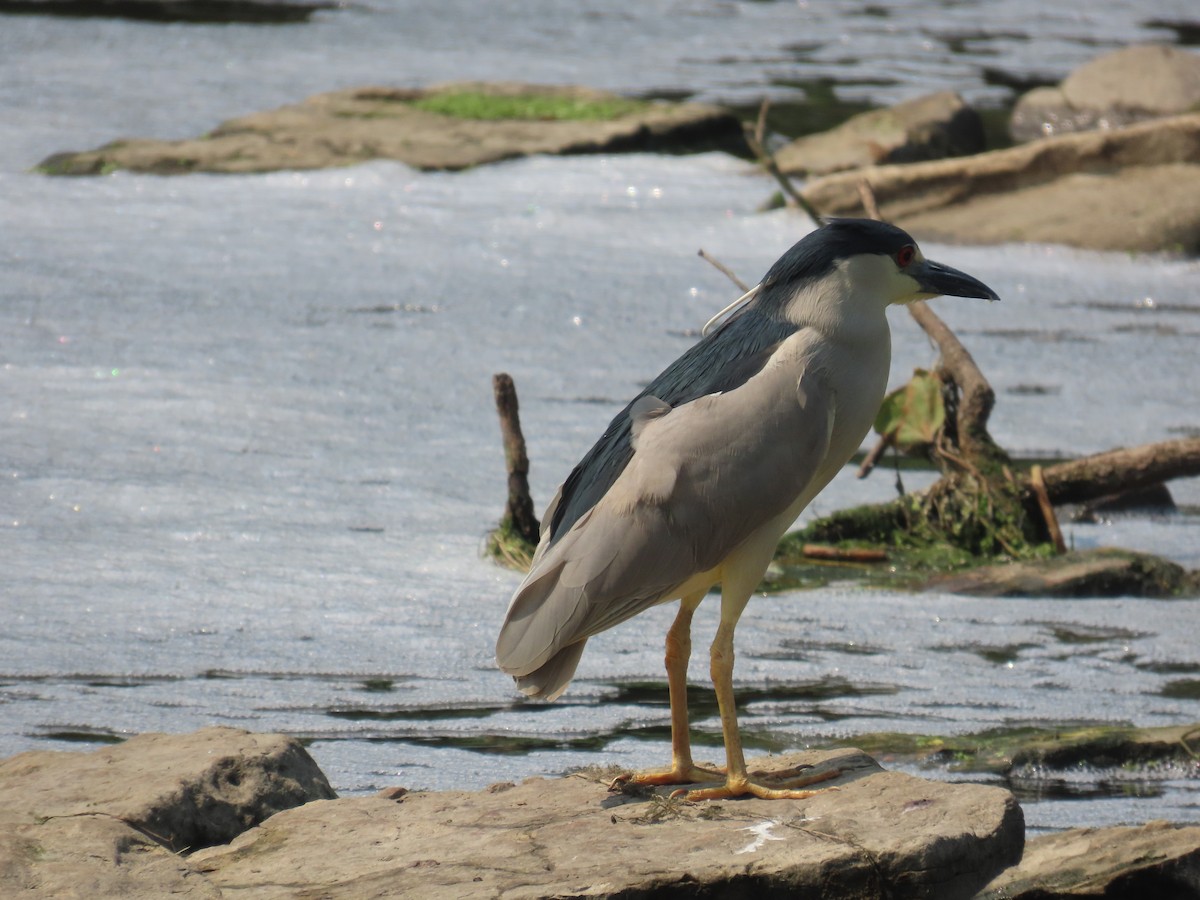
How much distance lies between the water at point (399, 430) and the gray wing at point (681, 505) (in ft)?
3.96

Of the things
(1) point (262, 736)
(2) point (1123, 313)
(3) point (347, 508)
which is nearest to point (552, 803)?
(1) point (262, 736)

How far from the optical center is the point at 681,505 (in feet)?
13.2

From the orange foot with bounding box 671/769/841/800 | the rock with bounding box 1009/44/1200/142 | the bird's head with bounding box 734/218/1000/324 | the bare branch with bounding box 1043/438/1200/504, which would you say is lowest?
the bare branch with bounding box 1043/438/1200/504

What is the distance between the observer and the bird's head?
416cm

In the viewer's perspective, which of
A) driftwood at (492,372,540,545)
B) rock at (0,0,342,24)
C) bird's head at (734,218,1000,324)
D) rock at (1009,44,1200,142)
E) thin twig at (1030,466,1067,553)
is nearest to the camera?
bird's head at (734,218,1000,324)

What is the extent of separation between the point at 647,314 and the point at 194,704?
5.43 m

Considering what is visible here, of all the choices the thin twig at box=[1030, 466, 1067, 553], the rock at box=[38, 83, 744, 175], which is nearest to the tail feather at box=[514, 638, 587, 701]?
the thin twig at box=[1030, 466, 1067, 553]

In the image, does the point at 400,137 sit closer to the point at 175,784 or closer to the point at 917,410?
the point at 917,410

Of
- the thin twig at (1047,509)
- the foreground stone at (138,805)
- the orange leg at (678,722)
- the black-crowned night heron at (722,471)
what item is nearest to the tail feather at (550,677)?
the black-crowned night heron at (722,471)

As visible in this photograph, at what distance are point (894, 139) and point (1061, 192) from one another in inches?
67.1

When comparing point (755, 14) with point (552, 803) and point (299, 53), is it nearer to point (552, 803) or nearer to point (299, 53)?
point (299, 53)

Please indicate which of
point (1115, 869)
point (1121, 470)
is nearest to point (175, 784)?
point (1115, 869)

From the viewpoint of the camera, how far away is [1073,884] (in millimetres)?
3887

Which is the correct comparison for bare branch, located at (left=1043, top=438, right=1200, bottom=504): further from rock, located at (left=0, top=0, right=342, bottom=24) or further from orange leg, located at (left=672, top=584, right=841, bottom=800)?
rock, located at (left=0, top=0, right=342, bottom=24)
